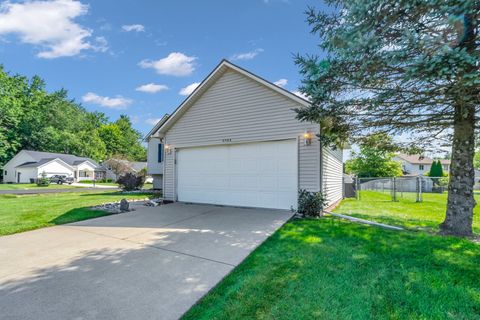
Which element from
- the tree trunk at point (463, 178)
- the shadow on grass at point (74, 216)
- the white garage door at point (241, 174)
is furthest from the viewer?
the white garage door at point (241, 174)

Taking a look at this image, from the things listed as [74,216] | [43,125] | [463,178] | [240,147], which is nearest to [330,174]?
[240,147]

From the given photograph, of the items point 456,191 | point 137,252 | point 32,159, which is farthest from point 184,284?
point 32,159

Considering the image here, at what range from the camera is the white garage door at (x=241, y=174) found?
762cm

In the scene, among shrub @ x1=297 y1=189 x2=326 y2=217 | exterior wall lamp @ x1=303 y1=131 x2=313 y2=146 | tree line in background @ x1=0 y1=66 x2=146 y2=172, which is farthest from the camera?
tree line in background @ x1=0 y1=66 x2=146 y2=172

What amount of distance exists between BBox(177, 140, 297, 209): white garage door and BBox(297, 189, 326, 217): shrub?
0.41 m

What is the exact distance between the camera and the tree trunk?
5051mm

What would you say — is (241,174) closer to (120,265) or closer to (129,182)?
(120,265)

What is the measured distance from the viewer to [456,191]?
5.17 meters

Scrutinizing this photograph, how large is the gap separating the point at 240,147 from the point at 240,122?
2.90 ft

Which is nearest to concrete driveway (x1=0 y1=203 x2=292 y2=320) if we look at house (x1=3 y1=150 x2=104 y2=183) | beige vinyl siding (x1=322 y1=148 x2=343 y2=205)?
beige vinyl siding (x1=322 y1=148 x2=343 y2=205)

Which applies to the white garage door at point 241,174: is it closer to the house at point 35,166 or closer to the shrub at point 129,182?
the shrub at point 129,182

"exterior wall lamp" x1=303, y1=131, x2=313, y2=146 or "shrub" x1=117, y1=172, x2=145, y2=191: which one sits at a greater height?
"exterior wall lamp" x1=303, y1=131, x2=313, y2=146

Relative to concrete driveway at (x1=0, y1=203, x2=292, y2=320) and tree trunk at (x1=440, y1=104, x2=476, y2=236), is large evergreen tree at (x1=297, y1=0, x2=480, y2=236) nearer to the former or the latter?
tree trunk at (x1=440, y1=104, x2=476, y2=236)

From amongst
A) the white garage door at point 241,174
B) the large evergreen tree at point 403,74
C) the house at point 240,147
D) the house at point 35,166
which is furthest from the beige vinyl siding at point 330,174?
the house at point 35,166
